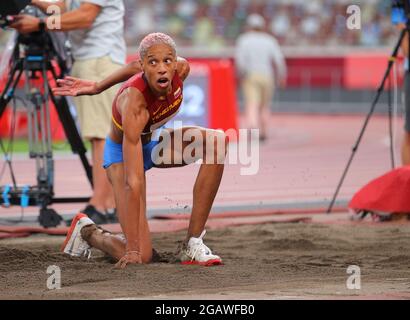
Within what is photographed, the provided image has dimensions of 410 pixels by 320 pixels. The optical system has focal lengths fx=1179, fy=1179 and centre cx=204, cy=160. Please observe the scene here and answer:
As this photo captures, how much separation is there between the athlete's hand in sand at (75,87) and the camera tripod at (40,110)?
7.28 feet

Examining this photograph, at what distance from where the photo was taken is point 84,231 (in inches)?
350

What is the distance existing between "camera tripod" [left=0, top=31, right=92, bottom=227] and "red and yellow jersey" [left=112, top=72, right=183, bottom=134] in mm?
2552

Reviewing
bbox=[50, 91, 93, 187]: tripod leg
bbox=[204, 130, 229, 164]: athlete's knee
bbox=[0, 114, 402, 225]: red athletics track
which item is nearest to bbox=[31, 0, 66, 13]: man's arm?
bbox=[50, 91, 93, 187]: tripod leg

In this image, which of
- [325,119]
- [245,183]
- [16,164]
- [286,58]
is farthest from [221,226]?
[286,58]

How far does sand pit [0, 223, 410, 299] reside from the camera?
720 cm

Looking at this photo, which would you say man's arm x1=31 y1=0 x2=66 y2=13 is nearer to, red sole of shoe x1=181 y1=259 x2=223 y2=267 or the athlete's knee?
the athlete's knee

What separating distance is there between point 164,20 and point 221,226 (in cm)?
2359

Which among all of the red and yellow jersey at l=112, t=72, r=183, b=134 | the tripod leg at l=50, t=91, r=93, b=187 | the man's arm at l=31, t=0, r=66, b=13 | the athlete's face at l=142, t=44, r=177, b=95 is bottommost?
the tripod leg at l=50, t=91, r=93, b=187

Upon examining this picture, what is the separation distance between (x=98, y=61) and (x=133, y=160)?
3.19 meters

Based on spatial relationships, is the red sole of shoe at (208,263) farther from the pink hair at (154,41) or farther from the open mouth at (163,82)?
the pink hair at (154,41)

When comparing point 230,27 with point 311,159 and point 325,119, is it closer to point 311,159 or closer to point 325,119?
point 325,119

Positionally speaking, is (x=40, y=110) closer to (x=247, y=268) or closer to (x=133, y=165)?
(x=133, y=165)

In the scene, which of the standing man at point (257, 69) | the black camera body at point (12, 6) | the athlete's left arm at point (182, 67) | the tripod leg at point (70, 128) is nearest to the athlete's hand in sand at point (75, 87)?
the athlete's left arm at point (182, 67)

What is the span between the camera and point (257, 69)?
23.8 metres
